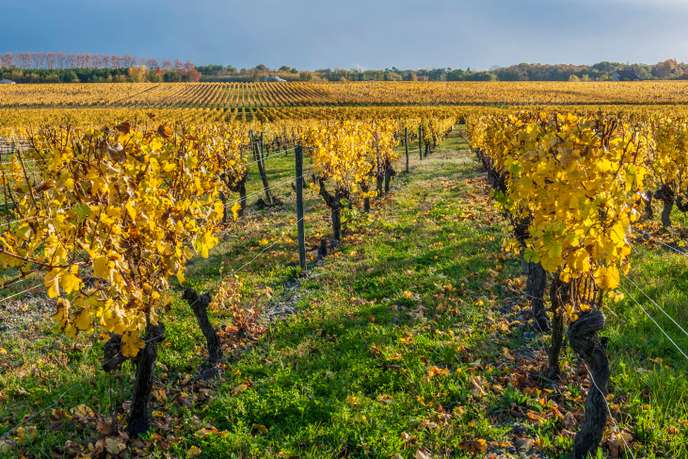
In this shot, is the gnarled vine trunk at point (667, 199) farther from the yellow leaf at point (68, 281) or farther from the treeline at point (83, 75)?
the treeline at point (83, 75)

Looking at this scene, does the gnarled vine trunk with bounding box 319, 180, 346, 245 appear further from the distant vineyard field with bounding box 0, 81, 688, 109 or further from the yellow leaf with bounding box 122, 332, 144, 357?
the distant vineyard field with bounding box 0, 81, 688, 109

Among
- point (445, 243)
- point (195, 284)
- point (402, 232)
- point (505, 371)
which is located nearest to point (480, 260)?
point (445, 243)

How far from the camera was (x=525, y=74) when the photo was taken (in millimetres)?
130625

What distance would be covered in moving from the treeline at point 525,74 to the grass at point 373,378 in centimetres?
12463

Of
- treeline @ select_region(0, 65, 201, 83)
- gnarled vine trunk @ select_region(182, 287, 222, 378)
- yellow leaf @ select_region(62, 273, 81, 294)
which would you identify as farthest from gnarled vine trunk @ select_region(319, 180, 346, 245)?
treeline @ select_region(0, 65, 201, 83)

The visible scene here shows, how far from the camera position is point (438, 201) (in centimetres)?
1278

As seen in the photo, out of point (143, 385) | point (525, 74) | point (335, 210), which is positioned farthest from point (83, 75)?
point (143, 385)

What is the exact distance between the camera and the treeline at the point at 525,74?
121562 mm

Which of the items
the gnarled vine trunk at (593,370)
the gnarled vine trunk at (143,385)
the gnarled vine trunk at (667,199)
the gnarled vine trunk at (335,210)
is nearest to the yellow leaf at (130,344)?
the gnarled vine trunk at (143,385)

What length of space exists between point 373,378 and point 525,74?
147 meters

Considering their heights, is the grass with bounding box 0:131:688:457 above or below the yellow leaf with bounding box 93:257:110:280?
below

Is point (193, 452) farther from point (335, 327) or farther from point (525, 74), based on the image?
point (525, 74)

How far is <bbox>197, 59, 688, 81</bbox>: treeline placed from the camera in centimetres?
12156

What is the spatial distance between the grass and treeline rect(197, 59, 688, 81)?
125m
